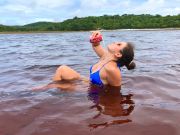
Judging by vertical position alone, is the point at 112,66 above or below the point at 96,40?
below

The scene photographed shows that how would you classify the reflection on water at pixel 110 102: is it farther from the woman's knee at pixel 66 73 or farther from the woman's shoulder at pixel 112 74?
the woman's knee at pixel 66 73

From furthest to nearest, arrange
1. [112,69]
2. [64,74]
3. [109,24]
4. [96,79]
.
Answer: [109,24], [64,74], [96,79], [112,69]

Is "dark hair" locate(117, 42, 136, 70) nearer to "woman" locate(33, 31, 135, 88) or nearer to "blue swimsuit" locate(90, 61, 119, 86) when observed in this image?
"woman" locate(33, 31, 135, 88)

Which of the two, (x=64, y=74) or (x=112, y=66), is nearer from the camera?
(x=112, y=66)

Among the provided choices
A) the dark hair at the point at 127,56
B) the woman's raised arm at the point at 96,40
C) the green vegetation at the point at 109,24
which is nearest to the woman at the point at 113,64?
the dark hair at the point at 127,56

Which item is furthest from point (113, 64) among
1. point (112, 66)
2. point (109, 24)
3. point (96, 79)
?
point (109, 24)

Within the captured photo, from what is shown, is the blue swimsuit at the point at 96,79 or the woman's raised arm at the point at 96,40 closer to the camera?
the blue swimsuit at the point at 96,79

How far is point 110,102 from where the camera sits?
4727 mm

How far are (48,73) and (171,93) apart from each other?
10.6ft

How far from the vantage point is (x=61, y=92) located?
5254 mm

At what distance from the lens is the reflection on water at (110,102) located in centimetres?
411

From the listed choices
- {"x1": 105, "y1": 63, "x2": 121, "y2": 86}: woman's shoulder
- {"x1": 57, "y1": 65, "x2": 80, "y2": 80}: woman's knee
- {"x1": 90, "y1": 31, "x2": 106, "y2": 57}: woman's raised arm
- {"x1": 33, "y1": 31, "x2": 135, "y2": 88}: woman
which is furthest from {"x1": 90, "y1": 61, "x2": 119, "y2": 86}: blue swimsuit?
{"x1": 90, "y1": 31, "x2": 106, "y2": 57}: woman's raised arm

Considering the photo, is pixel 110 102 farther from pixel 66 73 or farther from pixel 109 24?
pixel 109 24

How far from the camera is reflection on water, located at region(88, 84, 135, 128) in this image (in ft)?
13.5
